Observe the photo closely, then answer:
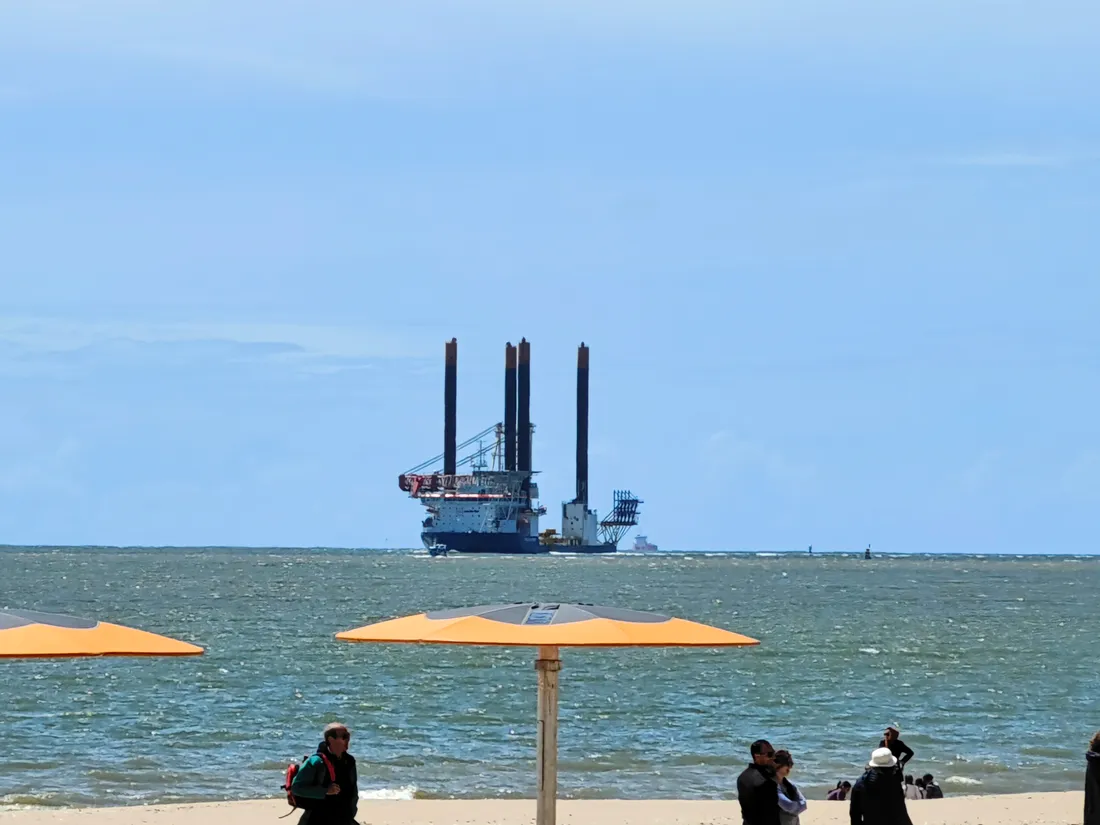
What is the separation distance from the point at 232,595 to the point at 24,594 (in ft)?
31.8

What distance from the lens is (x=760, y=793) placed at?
33.9 feet

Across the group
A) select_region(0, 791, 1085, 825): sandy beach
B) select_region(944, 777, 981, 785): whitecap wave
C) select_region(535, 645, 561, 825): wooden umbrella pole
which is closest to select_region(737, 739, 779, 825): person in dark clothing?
select_region(535, 645, 561, 825): wooden umbrella pole

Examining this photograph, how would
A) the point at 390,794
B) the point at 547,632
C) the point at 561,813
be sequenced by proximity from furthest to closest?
the point at 390,794 → the point at 561,813 → the point at 547,632

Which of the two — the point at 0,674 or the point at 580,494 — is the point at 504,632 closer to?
the point at 0,674

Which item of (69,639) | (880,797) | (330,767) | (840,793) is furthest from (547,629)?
(840,793)

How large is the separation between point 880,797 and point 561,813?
301 inches

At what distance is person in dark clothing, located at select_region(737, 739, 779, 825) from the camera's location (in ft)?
33.9

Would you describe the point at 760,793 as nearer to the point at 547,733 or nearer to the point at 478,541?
the point at 547,733

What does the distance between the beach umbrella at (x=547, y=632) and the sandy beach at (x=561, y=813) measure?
5.97 metres

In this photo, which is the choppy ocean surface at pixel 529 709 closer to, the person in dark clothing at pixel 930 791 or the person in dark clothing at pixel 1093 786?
the person in dark clothing at pixel 930 791

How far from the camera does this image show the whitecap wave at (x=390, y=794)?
21031 millimetres

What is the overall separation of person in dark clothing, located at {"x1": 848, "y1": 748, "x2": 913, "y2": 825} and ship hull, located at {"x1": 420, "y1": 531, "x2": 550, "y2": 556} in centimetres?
17228

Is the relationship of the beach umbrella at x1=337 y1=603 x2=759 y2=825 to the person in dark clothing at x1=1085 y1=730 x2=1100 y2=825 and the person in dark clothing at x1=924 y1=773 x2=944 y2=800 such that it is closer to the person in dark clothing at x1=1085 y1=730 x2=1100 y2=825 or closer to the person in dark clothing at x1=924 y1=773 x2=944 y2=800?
the person in dark clothing at x1=1085 y1=730 x2=1100 y2=825

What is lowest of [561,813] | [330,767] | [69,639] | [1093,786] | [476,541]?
[561,813]
